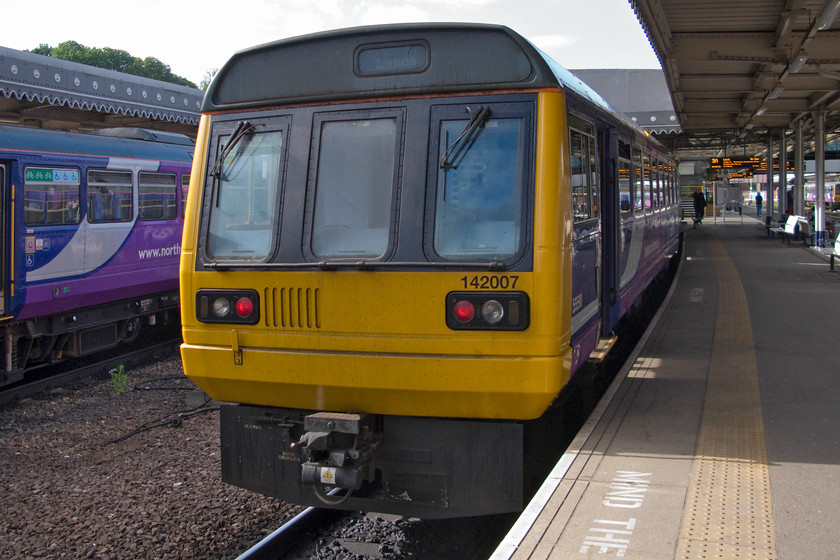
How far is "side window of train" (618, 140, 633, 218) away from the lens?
7059mm

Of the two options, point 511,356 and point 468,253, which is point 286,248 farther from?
point 511,356

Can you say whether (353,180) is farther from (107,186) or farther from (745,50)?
(745,50)

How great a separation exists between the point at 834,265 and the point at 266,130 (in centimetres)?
1613

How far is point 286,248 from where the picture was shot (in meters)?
4.45

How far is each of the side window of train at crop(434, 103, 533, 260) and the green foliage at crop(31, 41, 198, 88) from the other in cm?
8140

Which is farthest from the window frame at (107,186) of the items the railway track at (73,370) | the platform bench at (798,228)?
the platform bench at (798,228)

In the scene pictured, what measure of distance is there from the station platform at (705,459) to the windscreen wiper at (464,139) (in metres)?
1.80

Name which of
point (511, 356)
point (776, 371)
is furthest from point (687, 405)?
point (511, 356)

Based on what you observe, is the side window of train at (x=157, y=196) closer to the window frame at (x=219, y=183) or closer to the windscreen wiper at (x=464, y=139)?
the window frame at (x=219, y=183)

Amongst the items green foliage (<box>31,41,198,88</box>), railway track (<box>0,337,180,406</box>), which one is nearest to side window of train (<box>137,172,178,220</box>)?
railway track (<box>0,337,180,406</box>)

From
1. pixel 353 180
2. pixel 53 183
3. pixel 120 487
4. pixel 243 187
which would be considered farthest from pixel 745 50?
pixel 120 487

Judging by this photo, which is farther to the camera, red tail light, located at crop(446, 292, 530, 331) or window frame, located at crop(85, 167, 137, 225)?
window frame, located at crop(85, 167, 137, 225)

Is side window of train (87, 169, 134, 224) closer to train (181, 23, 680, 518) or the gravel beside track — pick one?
the gravel beside track

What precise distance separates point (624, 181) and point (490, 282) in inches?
151
